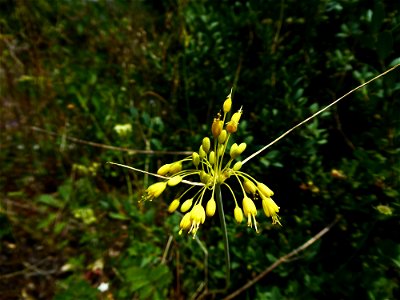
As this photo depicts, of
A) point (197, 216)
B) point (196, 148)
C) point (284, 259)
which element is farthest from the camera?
point (196, 148)

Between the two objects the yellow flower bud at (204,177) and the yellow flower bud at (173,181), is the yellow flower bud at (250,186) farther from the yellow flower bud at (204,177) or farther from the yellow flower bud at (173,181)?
the yellow flower bud at (173,181)

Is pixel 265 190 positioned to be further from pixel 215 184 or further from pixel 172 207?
pixel 172 207

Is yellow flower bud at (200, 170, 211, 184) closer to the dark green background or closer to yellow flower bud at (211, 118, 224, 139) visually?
yellow flower bud at (211, 118, 224, 139)

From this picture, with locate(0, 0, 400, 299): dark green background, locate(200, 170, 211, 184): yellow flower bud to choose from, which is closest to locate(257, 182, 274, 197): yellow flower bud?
locate(200, 170, 211, 184): yellow flower bud

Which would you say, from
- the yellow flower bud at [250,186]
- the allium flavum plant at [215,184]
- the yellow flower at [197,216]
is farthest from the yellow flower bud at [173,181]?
the yellow flower bud at [250,186]

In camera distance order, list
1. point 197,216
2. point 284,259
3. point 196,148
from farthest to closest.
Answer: point 196,148
point 284,259
point 197,216

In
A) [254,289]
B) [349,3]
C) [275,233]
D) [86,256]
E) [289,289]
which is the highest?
[349,3]

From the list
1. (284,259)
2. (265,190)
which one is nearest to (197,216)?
(265,190)

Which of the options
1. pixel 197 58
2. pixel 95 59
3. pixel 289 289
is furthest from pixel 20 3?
pixel 289 289

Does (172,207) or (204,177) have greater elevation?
(204,177)

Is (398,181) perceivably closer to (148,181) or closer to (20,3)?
(148,181)
